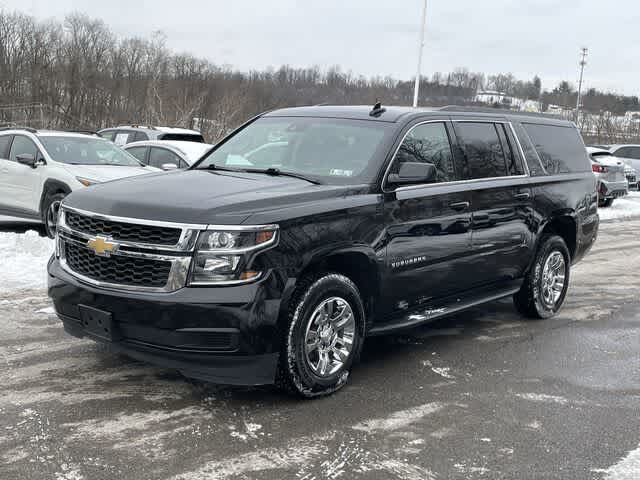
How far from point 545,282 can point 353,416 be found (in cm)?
337

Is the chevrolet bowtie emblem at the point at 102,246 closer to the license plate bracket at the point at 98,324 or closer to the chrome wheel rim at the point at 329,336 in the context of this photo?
the license plate bracket at the point at 98,324

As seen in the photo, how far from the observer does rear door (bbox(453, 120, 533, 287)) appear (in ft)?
19.5

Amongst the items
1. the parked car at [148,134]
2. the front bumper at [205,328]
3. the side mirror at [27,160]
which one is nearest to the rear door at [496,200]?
the front bumper at [205,328]

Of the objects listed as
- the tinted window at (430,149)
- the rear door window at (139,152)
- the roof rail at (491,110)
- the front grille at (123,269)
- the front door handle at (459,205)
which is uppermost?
the roof rail at (491,110)

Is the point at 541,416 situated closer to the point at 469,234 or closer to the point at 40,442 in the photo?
the point at 469,234

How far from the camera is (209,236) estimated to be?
412cm

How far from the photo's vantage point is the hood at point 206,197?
420cm

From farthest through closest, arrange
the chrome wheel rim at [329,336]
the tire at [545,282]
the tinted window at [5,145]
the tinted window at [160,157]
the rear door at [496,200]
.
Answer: the tinted window at [160,157], the tinted window at [5,145], the tire at [545,282], the rear door at [496,200], the chrome wheel rim at [329,336]

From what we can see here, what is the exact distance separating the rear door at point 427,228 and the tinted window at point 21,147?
7.69 m

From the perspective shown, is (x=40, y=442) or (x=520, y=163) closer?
(x=40, y=442)

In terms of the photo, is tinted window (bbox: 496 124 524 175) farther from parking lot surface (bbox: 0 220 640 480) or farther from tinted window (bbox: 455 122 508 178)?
parking lot surface (bbox: 0 220 640 480)

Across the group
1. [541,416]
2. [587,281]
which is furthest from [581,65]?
[541,416]

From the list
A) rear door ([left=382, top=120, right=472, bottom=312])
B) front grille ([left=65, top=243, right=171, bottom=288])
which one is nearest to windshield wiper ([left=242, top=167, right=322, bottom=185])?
rear door ([left=382, top=120, right=472, bottom=312])

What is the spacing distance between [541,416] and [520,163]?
8.99 ft
